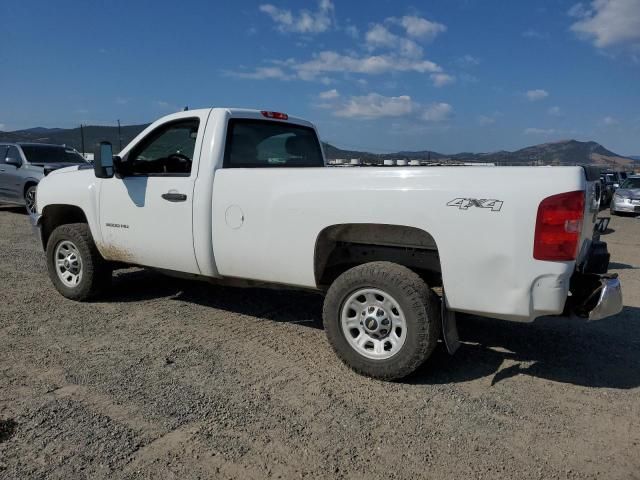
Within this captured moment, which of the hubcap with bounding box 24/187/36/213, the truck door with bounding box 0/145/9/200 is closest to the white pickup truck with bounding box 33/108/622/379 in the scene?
the hubcap with bounding box 24/187/36/213

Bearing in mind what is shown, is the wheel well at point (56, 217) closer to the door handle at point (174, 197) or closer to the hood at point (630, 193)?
the door handle at point (174, 197)

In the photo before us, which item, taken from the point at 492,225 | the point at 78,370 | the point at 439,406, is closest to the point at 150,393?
the point at 78,370

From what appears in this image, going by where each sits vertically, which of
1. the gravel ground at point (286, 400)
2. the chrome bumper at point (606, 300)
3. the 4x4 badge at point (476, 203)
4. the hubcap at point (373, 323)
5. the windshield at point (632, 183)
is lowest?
the gravel ground at point (286, 400)

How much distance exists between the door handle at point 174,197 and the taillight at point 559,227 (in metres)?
2.82

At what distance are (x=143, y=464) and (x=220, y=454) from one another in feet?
1.29

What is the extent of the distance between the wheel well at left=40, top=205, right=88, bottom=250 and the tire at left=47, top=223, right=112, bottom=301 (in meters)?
0.30

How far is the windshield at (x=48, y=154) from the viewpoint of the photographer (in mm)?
13344

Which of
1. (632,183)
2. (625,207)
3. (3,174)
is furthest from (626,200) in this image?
(3,174)

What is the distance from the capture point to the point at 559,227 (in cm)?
309

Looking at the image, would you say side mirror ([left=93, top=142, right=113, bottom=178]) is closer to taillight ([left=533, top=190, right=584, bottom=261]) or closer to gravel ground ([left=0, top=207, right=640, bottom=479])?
gravel ground ([left=0, top=207, right=640, bottom=479])

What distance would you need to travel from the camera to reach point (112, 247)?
5.14 m

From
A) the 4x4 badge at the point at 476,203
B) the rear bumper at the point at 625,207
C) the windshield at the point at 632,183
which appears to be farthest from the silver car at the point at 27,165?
the windshield at the point at 632,183

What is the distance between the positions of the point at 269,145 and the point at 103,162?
1.54m

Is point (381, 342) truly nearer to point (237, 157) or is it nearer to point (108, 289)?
point (237, 157)
